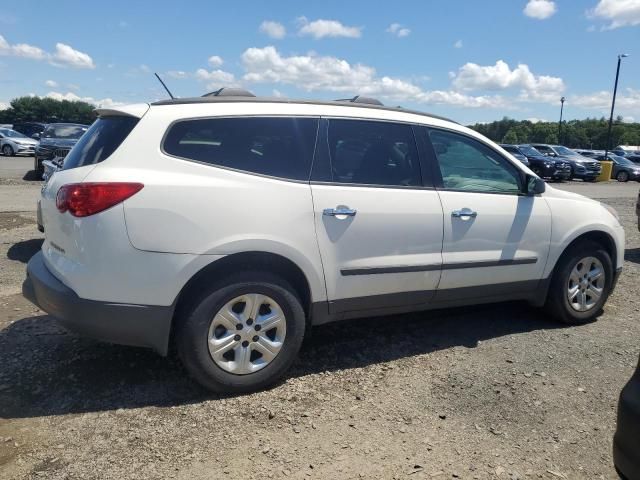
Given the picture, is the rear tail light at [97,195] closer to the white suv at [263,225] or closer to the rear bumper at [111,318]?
the white suv at [263,225]

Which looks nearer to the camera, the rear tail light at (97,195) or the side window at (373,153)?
the rear tail light at (97,195)

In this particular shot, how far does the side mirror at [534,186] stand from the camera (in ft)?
14.5

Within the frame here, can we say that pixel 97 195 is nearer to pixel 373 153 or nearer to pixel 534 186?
pixel 373 153

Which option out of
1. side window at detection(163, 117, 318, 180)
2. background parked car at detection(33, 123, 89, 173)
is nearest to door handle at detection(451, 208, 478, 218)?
side window at detection(163, 117, 318, 180)

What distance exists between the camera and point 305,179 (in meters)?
3.54

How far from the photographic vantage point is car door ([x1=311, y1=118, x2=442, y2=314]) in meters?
3.58

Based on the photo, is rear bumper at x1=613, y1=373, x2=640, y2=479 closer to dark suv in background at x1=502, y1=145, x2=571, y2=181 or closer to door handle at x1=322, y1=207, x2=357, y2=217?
door handle at x1=322, y1=207, x2=357, y2=217

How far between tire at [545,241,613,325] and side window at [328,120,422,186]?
65.9 inches

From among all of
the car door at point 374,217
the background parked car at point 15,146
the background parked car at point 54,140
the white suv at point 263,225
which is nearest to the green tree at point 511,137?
the background parked car at point 15,146

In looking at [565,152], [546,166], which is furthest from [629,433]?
[565,152]

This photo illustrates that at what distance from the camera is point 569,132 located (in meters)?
108

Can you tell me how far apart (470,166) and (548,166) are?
75.1 feet

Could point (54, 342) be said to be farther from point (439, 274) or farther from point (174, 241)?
point (439, 274)

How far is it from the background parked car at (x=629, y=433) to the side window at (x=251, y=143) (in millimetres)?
2177
